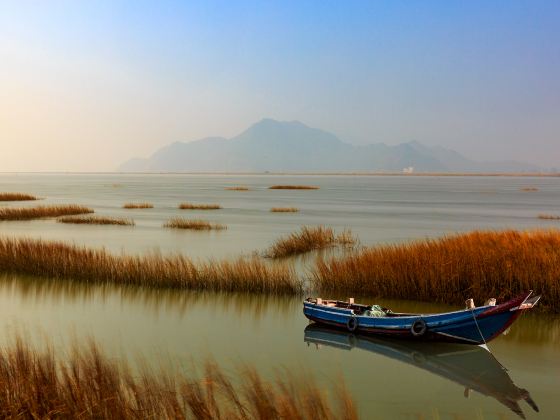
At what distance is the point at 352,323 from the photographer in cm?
1260

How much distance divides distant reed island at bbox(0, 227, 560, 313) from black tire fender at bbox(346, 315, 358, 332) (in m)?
3.33

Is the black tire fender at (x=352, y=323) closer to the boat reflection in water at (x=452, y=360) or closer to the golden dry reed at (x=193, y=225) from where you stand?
the boat reflection in water at (x=452, y=360)

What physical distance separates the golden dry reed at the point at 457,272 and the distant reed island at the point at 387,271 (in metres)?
0.03

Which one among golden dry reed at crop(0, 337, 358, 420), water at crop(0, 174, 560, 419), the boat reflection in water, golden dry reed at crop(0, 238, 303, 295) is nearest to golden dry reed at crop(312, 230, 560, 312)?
water at crop(0, 174, 560, 419)

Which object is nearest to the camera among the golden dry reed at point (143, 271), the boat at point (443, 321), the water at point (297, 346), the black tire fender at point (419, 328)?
the water at point (297, 346)

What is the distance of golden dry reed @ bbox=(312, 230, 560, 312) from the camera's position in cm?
1439

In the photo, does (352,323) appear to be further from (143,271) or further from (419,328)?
(143,271)

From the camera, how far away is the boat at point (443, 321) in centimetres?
1103

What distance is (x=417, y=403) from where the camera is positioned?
364 inches

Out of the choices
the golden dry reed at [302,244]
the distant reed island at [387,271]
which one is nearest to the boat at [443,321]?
the distant reed island at [387,271]

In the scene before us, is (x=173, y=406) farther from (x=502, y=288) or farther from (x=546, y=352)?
(x=502, y=288)

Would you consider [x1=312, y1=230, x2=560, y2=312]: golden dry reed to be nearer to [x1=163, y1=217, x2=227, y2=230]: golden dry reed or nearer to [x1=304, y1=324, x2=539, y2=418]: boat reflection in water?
[x1=304, y1=324, x2=539, y2=418]: boat reflection in water

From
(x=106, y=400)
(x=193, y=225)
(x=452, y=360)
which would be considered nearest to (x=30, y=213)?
(x=193, y=225)

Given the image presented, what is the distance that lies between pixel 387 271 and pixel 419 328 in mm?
4155
